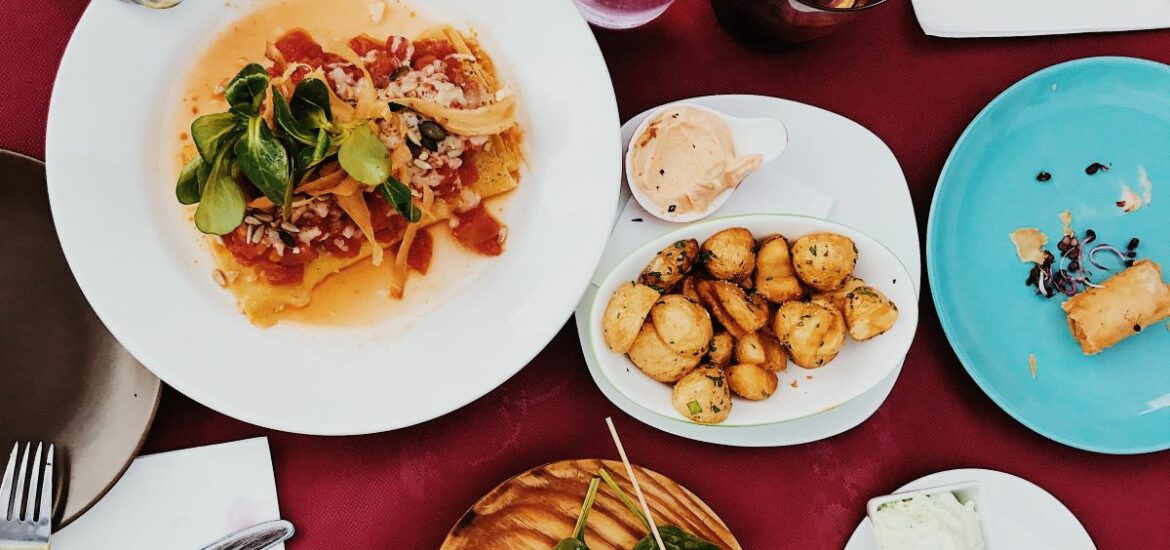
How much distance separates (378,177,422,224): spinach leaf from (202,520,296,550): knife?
34.2 inches

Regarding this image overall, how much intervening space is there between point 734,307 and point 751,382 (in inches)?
7.1

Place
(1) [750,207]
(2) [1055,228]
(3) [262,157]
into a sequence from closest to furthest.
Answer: (3) [262,157]
(1) [750,207]
(2) [1055,228]

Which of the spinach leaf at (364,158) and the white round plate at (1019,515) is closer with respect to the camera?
the spinach leaf at (364,158)

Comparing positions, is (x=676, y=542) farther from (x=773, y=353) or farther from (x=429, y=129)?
(x=429, y=129)

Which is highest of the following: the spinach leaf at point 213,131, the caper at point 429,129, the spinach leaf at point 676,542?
the spinach leaf at point 213,131

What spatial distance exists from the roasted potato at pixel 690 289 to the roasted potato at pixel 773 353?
0.56ft

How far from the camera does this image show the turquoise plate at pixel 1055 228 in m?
2.18

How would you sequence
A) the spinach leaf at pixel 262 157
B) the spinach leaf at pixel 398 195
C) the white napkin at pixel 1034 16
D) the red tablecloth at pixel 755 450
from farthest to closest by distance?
1. the white napkin at pixel 1034 16
2. the red tablecloth at pixel 755 450
3. the spinach leaf at pixel 398 195
4. the spinach leaf at pixel 262 157

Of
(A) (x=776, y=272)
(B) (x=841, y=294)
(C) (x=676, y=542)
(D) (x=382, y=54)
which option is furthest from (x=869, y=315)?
(D) (x=382, y=54)

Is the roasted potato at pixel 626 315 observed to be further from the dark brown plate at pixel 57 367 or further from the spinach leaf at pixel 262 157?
the dark brown plate at pixel 57 367

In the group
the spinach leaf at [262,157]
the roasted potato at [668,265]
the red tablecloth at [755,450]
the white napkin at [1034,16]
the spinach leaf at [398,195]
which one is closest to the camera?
the spinach leaf at [262,157]

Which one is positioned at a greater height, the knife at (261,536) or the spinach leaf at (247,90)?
the spinach leaf at (247,90)

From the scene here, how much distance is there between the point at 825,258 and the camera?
1.89 meters

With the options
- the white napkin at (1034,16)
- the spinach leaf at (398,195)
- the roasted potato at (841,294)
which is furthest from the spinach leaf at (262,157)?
the white napkin at (1034,16)
